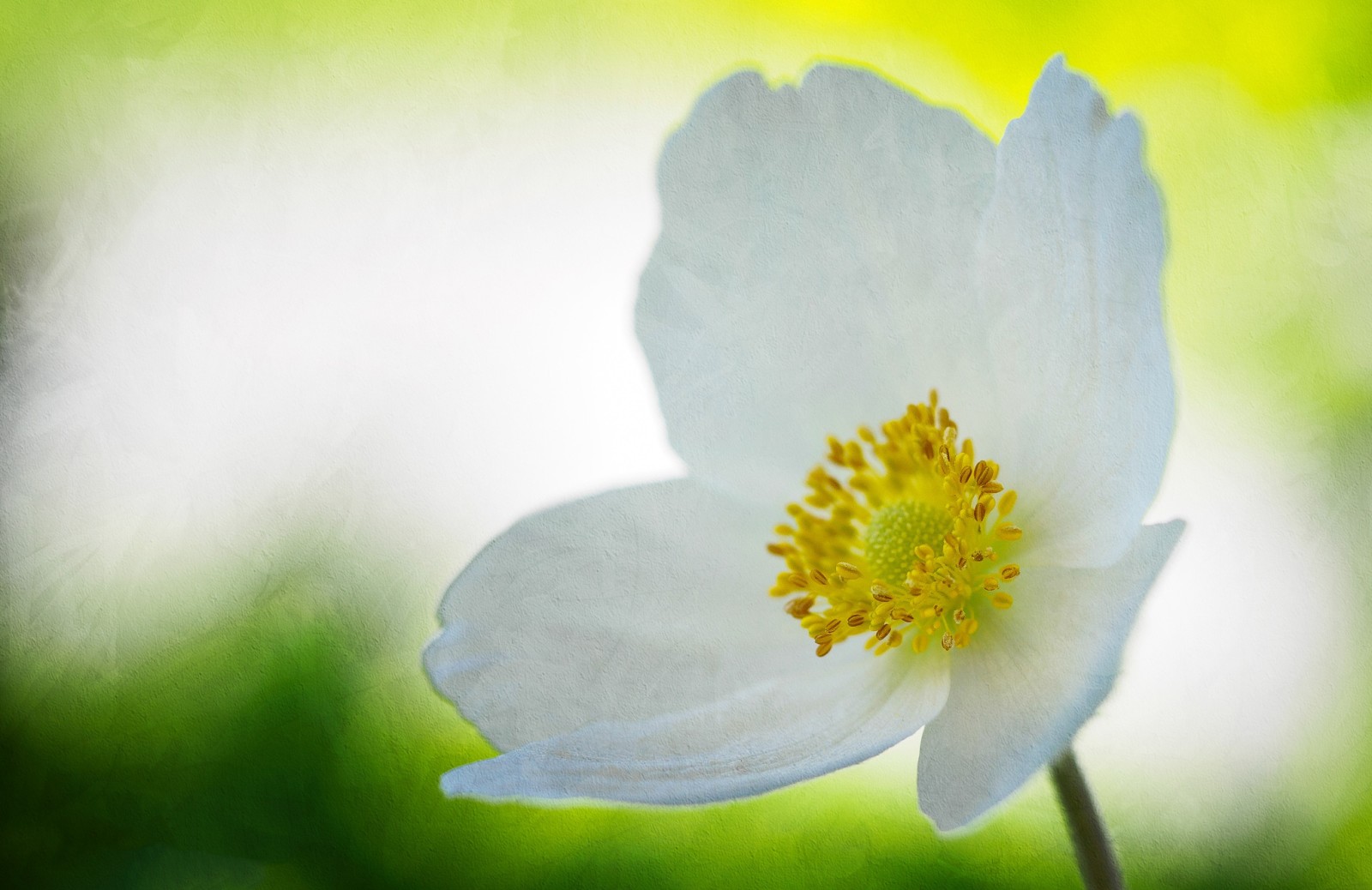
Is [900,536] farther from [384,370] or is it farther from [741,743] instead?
[384,370]

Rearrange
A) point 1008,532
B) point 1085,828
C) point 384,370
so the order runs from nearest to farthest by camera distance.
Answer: point 1085,828
point 1008,532
point 384,370

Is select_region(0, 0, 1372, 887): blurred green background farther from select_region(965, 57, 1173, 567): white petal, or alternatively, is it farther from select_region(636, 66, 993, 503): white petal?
select_region(965, 57, 1173, 567): white petal

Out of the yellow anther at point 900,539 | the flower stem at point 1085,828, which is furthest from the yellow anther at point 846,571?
the flower stem at point 1085,828

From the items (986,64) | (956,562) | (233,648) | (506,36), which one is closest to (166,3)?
(506,36)

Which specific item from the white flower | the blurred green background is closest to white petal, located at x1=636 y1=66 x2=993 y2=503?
the white flower

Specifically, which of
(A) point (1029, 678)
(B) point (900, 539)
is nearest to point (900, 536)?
(B) point (900, 539)

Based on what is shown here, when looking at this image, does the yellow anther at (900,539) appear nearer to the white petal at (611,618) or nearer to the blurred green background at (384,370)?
Result: the white petal at (611,618)
